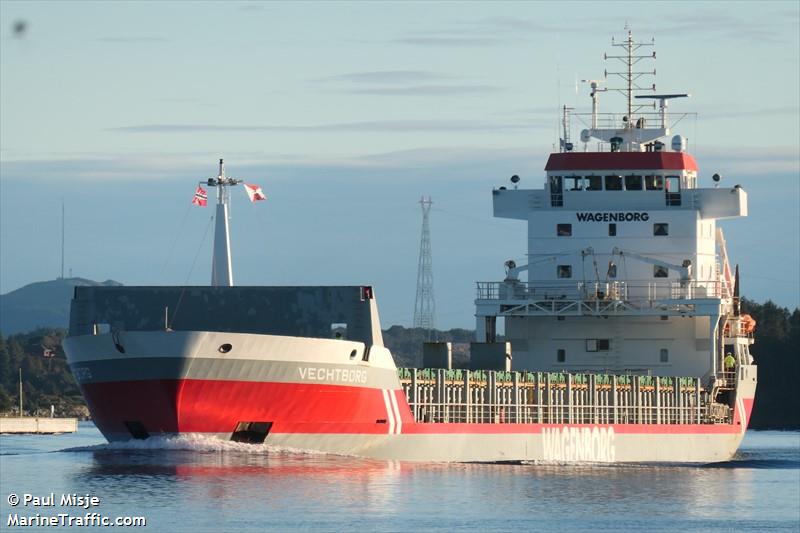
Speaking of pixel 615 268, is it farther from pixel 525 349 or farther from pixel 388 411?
pixel 388 411

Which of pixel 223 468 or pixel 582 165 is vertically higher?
pixel 582 165

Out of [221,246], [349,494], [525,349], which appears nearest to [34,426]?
[525,349]

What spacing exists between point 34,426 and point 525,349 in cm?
5154

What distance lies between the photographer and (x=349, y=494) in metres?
39.0

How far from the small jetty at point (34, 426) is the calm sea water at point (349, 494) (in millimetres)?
58004

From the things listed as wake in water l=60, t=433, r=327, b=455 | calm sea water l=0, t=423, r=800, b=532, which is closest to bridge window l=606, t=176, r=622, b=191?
calm sea water l=0, t=423, r=800, b=532

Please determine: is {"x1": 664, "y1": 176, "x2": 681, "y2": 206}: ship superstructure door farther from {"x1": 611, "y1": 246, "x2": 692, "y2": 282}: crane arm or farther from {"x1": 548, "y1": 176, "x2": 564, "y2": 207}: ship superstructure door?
{"x1": 548, "y1": 176, "x2": 564, "y2": 207}: ship superstructure door

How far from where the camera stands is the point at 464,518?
37.1 metres

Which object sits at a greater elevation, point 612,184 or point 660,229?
point 612,184

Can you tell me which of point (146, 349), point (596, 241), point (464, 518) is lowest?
point (464, 518)

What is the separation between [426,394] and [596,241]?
48.2ft

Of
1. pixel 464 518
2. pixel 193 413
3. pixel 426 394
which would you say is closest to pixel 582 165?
pixel 426 394

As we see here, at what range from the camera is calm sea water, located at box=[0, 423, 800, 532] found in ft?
116

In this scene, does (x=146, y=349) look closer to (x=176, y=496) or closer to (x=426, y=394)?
(x=176, y=496)
